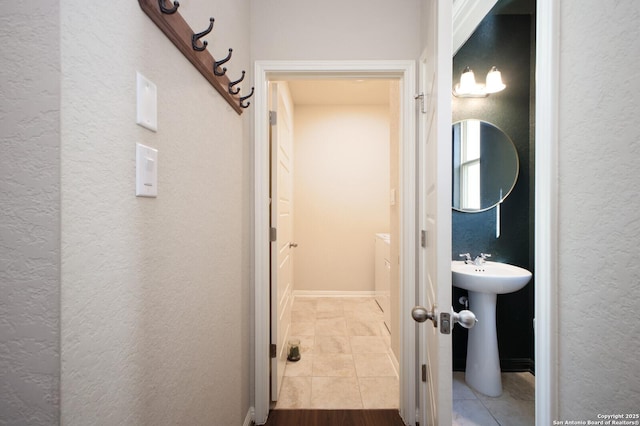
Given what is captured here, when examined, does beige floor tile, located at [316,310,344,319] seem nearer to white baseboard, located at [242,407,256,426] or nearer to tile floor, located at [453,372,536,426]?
tile floor, located at [453,372,536,426]

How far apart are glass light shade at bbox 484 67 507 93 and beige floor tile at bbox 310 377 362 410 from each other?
2387 mm

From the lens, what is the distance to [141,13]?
24.4 inches

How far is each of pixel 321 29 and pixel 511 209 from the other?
6.10ft

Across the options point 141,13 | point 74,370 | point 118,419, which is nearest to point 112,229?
point 74,370

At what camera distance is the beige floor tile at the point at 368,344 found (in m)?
2.39

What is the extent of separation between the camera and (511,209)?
79.9 inches

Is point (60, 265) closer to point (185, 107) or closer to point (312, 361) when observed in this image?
point (185, 107)

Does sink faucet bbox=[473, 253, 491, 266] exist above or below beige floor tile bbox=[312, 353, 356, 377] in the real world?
above

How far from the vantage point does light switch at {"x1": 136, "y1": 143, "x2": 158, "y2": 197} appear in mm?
606

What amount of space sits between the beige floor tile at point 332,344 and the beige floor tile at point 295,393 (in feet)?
1.51

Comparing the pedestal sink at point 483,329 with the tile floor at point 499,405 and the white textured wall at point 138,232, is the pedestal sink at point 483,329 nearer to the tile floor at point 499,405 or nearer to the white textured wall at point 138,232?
the tile floor at point 499,405

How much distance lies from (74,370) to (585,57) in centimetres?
119

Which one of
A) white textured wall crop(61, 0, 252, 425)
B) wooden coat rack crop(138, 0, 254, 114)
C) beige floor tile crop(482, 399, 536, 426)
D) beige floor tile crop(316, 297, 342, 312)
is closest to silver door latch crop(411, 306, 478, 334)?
white textured wall crop(61, 0, 252, 425)

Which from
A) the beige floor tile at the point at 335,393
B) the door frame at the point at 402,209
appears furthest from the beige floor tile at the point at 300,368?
the door frame at the point at 402,209
